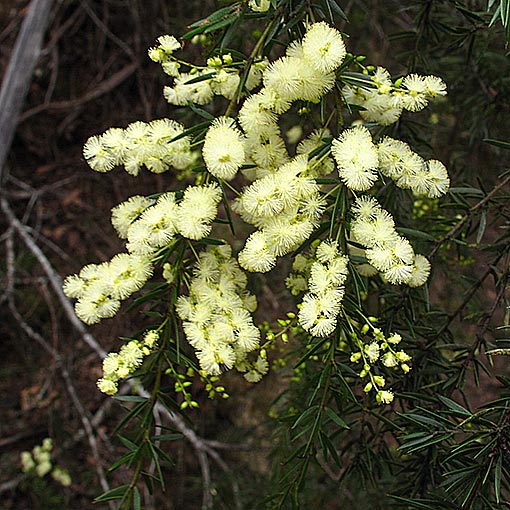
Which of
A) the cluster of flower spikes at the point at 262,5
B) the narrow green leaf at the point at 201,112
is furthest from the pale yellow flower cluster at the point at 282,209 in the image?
the cluster of flower spikes at the point at 262,5

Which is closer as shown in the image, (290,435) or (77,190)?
(290,435)

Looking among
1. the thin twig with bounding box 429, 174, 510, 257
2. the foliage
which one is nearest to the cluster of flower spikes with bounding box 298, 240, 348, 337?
the foliage

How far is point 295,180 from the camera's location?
80 centimetres

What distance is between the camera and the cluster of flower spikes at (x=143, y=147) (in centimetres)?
90

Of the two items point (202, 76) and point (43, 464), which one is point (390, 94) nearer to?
point (202, 76)

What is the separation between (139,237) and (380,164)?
0.35m

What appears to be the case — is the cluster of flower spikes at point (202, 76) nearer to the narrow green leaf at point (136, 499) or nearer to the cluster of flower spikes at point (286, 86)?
the cluster of flower spikes at point (286, 86)

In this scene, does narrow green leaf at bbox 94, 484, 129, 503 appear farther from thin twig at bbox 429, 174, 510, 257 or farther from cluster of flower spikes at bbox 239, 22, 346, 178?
thin twig at bbox 429, 174, 510, 257

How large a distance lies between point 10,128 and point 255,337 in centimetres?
181

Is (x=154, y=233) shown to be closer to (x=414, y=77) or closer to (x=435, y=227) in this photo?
(x=414, y=77)

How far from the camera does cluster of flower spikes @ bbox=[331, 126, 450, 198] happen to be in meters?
0.79

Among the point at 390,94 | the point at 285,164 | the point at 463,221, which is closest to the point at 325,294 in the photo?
the point at 285,164

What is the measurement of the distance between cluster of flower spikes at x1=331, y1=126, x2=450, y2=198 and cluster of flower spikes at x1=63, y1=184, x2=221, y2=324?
19cm

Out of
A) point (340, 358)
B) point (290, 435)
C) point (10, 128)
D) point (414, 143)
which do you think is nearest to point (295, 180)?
point (340, 358)
